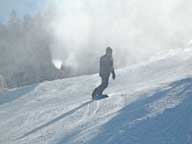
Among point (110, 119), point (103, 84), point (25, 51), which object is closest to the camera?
point (110, 119)

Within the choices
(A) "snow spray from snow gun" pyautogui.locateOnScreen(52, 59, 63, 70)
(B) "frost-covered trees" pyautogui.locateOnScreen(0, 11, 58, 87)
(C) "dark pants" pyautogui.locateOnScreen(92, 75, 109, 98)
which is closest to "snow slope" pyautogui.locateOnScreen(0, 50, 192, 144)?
(C) "dark pants" pyautogui.locateOnScreen(92, 75, 109, 98)

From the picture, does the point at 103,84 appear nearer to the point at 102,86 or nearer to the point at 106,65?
the point at 102,86

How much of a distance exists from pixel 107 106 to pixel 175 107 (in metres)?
2.67

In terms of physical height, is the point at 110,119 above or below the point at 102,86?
above

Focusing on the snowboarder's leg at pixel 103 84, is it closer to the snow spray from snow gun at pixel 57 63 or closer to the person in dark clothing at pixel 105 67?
the person in dark clothing at pixel 105 67

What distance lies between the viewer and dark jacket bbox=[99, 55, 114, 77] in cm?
1418

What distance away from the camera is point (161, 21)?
71.2m

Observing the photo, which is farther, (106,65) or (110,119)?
(106,65)

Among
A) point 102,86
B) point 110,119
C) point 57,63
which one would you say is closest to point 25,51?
point 57,63

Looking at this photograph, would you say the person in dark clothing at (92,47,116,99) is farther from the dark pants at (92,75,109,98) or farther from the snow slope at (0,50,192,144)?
the snow slope at (0,50,192,144)

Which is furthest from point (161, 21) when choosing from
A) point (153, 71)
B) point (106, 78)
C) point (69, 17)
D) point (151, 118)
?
point (151, 118)

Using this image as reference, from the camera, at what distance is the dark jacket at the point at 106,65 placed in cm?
1418

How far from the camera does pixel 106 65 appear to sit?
46.9ft

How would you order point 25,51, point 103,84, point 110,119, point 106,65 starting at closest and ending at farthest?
point 110,119 → point 106,65 → point 103,84 → point 25,51
